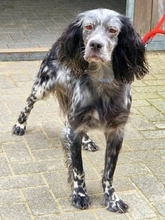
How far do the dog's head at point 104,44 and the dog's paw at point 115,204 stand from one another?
886 millimetres

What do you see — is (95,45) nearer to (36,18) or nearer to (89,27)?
(89,27)

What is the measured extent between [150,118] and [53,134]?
1.08 m

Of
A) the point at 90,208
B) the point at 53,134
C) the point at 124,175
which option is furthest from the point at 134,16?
the point at 90,208

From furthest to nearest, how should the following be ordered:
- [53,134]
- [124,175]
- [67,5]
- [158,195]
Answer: [67,5] → [53,134] → [124,175] → [158,195]

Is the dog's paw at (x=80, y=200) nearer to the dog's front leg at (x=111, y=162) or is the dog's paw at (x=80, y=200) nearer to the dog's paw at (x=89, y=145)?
the dog's front leg at (x=111, y=162)

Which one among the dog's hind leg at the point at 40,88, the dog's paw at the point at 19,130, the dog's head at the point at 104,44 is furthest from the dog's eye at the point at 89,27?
the dog's paw at the point at 19,130

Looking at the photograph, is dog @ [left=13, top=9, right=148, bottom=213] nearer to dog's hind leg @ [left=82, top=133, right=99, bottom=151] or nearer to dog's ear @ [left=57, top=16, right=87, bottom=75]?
dog's ear @ [left=57, top=16, right=87, bottom=75]

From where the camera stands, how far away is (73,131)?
4215mm

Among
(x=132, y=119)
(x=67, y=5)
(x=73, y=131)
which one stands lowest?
(x=67, y=5)

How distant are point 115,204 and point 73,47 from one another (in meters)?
1.18

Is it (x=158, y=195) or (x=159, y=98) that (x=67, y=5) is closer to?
(x=159, y=98)

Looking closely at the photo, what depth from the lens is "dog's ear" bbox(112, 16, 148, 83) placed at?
3871mm

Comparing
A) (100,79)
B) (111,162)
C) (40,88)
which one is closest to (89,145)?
(40,88)

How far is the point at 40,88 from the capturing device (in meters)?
5.24
